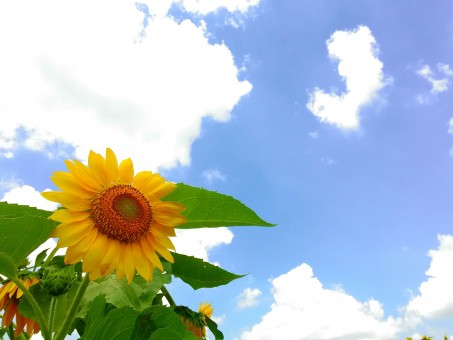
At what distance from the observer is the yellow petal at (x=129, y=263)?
130cm

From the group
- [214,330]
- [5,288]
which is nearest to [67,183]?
[5,288]

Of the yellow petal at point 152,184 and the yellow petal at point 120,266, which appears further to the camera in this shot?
the yellow petal at point 152,184

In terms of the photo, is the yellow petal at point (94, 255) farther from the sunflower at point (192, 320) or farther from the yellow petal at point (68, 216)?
the sunflower at point (192, 320)

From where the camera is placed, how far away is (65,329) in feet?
4.18

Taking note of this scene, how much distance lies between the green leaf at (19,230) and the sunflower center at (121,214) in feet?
0.39

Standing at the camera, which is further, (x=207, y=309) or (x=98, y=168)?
(x=207, y=309)

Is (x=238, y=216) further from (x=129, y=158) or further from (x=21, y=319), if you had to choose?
(x=21, y=319)

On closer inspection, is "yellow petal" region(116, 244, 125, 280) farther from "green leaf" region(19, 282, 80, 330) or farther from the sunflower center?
"green leaf" region(19, 282, 80, 330)

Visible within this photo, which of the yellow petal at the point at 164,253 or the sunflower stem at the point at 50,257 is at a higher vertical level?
the sunflower stem at the point at 50,257

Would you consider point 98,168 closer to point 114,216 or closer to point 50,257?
point 114,216

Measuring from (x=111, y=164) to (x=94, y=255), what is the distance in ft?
0.82

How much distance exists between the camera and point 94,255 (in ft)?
4.12

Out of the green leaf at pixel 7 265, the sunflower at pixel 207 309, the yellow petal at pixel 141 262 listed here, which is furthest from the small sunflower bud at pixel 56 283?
the sunflower at pixel 207 309

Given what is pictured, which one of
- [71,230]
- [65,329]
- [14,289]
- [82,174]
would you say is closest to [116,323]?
[65,329]
